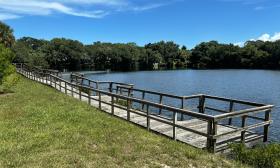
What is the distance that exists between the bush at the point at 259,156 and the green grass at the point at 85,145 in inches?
30.0

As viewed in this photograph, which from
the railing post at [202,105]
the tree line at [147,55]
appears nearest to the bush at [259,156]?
the railing post at [202,105]

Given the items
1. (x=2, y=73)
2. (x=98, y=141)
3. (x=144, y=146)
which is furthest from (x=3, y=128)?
(x=2, y=73)

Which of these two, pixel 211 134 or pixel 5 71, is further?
pixel 5 71

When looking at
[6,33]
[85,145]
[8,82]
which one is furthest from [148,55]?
[85,145]

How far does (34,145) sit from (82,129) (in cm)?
229

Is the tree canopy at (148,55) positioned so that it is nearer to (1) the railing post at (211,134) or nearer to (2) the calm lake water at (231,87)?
(2) the calm lake water at (231,87)

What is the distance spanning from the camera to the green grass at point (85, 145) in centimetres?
835

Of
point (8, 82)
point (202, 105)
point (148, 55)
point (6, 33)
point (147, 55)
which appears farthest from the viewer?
point (148, 55)

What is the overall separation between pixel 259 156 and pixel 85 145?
16.4 feet

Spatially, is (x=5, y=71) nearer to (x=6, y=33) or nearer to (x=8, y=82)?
(x=8, y=82)

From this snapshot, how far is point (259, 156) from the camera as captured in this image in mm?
9570

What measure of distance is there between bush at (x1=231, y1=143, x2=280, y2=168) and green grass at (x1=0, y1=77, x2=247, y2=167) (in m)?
0.76

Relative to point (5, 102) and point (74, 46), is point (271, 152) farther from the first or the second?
point (74, 46)

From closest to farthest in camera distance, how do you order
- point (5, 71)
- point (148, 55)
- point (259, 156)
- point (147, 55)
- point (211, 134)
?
point (259, 156) → point (211, 134) → point (5, 71) → point (147, 55) → point (148, 55)
